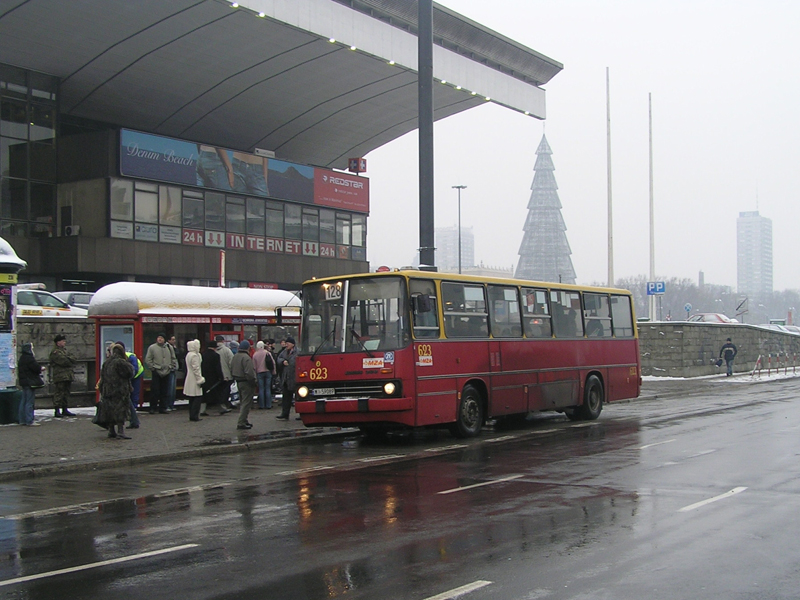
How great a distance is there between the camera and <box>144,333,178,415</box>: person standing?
20750 millimetres

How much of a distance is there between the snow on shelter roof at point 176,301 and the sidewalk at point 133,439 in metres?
2.51

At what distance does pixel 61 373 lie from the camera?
63.4 ft

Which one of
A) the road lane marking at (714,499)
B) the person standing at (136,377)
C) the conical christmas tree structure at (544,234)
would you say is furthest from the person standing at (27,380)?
the conical christmas tree structure at (544,234)

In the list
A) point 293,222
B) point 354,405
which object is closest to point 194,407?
point 354,405

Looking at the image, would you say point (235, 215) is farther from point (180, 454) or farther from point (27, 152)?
point (180, 454)

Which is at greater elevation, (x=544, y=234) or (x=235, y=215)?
(x=544, y=234)

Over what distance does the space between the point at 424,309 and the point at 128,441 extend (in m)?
5.84

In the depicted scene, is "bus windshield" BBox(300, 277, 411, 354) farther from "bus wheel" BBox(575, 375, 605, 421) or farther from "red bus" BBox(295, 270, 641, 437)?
"bus wheel" BBox(575, 375, 605, 421)

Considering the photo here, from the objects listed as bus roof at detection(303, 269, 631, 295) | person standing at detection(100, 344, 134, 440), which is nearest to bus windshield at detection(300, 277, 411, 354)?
bus roof at detection(303, 269, 631, 295)

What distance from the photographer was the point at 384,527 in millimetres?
8484

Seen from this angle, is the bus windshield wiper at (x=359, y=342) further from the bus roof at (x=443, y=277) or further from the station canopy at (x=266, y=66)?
the station canopy at (x=266, y=66)

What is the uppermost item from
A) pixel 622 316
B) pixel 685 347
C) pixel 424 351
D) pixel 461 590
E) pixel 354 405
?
pixel 622 316

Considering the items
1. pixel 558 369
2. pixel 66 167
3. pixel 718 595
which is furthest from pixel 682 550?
pixel 66 167

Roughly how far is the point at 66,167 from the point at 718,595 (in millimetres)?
40374
